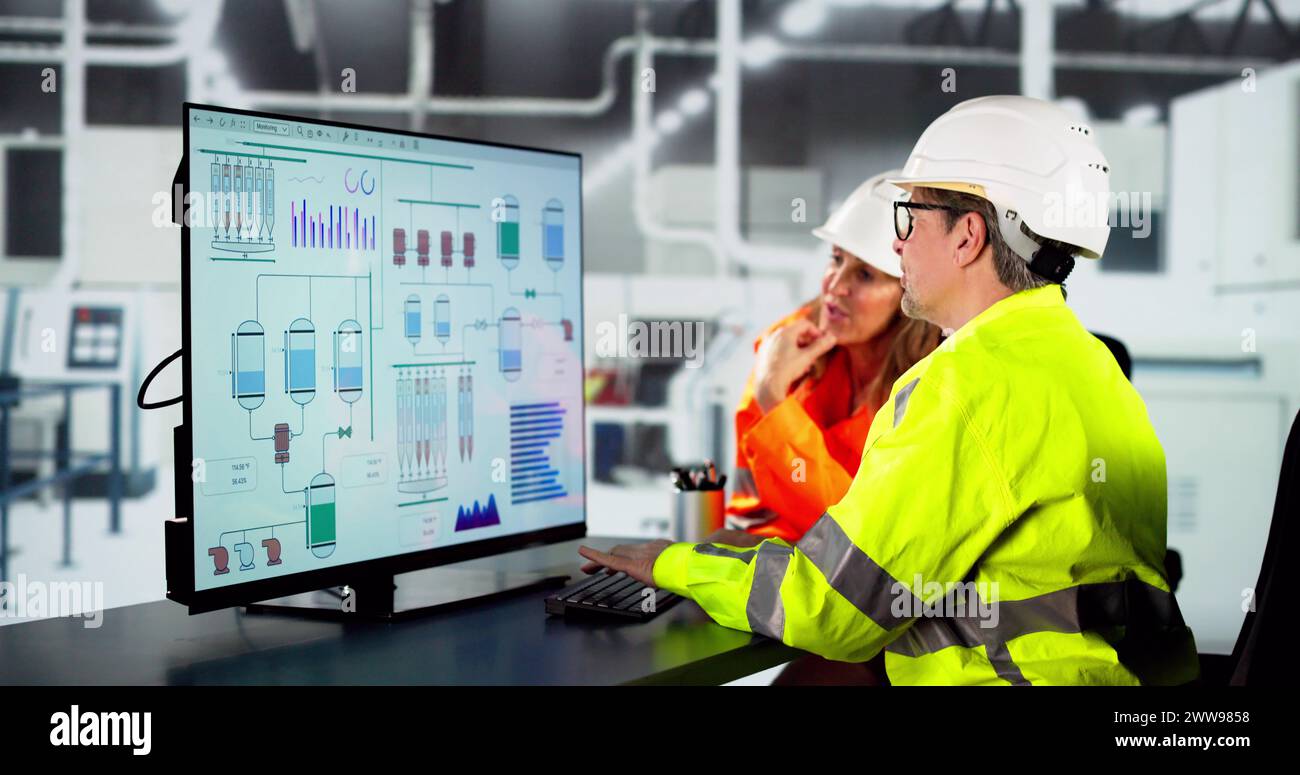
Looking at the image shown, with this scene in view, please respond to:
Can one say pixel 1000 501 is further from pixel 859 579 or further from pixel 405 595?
pixel 405 595

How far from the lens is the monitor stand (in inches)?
58.9

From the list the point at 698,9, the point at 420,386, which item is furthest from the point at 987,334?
the point at 698,9

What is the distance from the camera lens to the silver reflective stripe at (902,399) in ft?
4.56

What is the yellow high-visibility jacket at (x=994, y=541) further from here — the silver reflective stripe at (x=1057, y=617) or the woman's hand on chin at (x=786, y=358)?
the woman's hand on chin at (x=786, y=358)

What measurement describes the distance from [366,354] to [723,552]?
570 mm

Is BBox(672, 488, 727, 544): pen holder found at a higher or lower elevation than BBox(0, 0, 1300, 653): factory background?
lower

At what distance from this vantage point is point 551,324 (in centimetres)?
174

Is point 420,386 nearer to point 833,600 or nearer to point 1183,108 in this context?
point 833,600

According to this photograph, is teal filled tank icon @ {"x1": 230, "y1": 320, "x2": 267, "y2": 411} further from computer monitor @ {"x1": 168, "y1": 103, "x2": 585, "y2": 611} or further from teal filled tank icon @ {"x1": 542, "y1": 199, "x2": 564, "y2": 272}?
teal filled tank icon @ {"x1": 542, "y1": 199, "x2": 564, "y2": 272}

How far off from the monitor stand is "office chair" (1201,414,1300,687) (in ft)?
3.15

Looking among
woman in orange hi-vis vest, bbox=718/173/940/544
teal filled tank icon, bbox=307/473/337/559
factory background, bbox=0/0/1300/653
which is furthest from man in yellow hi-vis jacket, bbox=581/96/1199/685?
factory background, bbox=0/0/1300/653

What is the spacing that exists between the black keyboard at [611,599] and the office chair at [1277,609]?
29.1 inches

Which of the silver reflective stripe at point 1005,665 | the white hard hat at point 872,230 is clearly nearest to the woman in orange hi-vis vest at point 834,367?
the white hard hat at point 872,230
